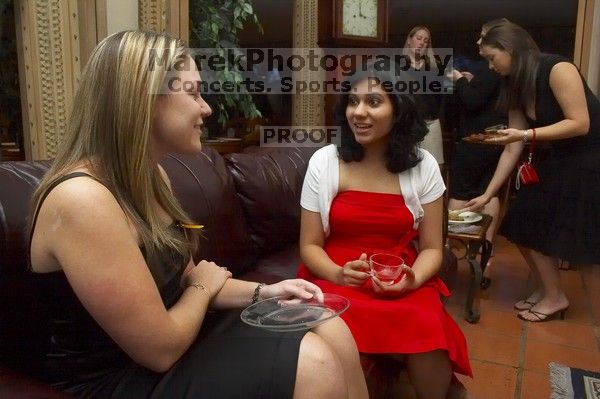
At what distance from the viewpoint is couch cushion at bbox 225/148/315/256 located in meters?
2.18

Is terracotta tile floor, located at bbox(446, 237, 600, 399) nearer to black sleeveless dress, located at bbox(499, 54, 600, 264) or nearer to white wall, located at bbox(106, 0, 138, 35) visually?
black sleeveless dress, located at bbox(499, 54, 600, 264)

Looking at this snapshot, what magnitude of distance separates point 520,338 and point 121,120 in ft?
7.11

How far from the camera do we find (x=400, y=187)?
5.80 feet

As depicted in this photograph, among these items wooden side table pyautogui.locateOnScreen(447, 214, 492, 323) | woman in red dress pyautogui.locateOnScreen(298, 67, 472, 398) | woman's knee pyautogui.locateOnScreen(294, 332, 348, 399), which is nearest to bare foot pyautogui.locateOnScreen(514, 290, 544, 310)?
wooden side table pyautogui.locateOnScreen(447, 214, 492, 323)

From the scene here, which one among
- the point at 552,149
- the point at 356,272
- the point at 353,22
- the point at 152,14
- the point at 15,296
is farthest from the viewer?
the point at 353,22

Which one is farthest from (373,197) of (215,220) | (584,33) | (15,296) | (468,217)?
(584,33)

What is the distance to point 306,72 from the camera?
373 centimetres

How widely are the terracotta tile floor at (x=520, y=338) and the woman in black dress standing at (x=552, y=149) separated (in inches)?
5.5

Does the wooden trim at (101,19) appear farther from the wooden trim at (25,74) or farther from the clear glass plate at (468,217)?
the clear glass plate at (468,217)

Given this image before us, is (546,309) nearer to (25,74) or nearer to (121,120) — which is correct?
(121,120)

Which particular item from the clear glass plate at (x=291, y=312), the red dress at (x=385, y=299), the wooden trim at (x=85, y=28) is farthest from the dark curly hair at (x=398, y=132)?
the wooden trim at (x=85, y=28)

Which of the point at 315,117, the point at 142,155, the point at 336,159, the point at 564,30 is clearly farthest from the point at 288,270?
the point at 564,30

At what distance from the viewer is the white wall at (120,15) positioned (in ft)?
7.55

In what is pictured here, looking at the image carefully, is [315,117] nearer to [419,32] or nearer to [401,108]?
[419,32]
